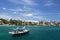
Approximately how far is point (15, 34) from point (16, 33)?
0.68 metres

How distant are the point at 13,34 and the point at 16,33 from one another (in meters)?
1.91

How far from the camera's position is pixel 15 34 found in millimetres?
66188

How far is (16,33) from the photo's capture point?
66.5 metres

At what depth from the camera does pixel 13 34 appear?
2562 inches

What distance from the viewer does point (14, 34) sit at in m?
65.4

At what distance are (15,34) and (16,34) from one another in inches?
27.4

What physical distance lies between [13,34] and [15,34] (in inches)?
54.3

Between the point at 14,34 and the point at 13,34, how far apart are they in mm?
522

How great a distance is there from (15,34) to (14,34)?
897mm

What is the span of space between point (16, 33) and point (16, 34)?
1.79 feet

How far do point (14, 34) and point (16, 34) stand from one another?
1586 mm
